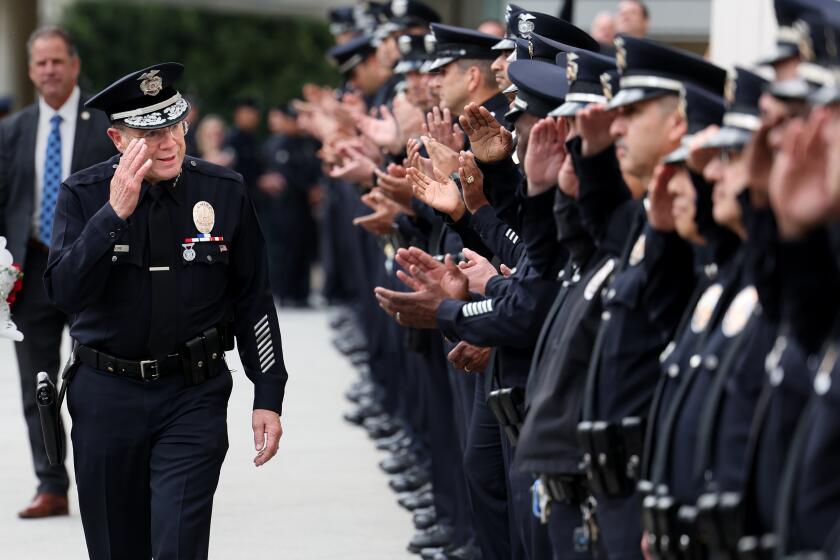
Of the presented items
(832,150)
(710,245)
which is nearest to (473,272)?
(710,245)

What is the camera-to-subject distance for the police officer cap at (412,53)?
27.7 ft

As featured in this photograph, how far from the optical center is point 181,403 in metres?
5.48

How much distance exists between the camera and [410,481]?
8.73 m

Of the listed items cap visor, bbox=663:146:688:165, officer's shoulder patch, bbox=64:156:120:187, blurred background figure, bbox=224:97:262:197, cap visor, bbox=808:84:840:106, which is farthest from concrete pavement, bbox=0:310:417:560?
blurred background figure, bbox=224:97:262:197

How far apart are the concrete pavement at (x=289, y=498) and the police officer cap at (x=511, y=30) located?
2.38 meters

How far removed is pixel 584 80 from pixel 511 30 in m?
1.69

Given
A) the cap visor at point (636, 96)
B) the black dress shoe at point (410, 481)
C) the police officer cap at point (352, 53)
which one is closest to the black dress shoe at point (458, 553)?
the black dress shoe at point (410, 481)

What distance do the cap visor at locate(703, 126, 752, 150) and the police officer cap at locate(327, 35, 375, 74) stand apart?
7.46 meters

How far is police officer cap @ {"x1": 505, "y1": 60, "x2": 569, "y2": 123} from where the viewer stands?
5215 mm

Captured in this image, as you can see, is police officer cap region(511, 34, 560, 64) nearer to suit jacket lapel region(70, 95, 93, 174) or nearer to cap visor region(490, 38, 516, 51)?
cap visor region(490, 38, 516, 51)

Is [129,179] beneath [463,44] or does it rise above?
above

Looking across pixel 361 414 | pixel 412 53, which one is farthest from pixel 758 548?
pixel 361 414

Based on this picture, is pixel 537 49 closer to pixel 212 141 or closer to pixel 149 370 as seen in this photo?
pixel 149 370

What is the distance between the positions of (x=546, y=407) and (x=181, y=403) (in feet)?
4.99
